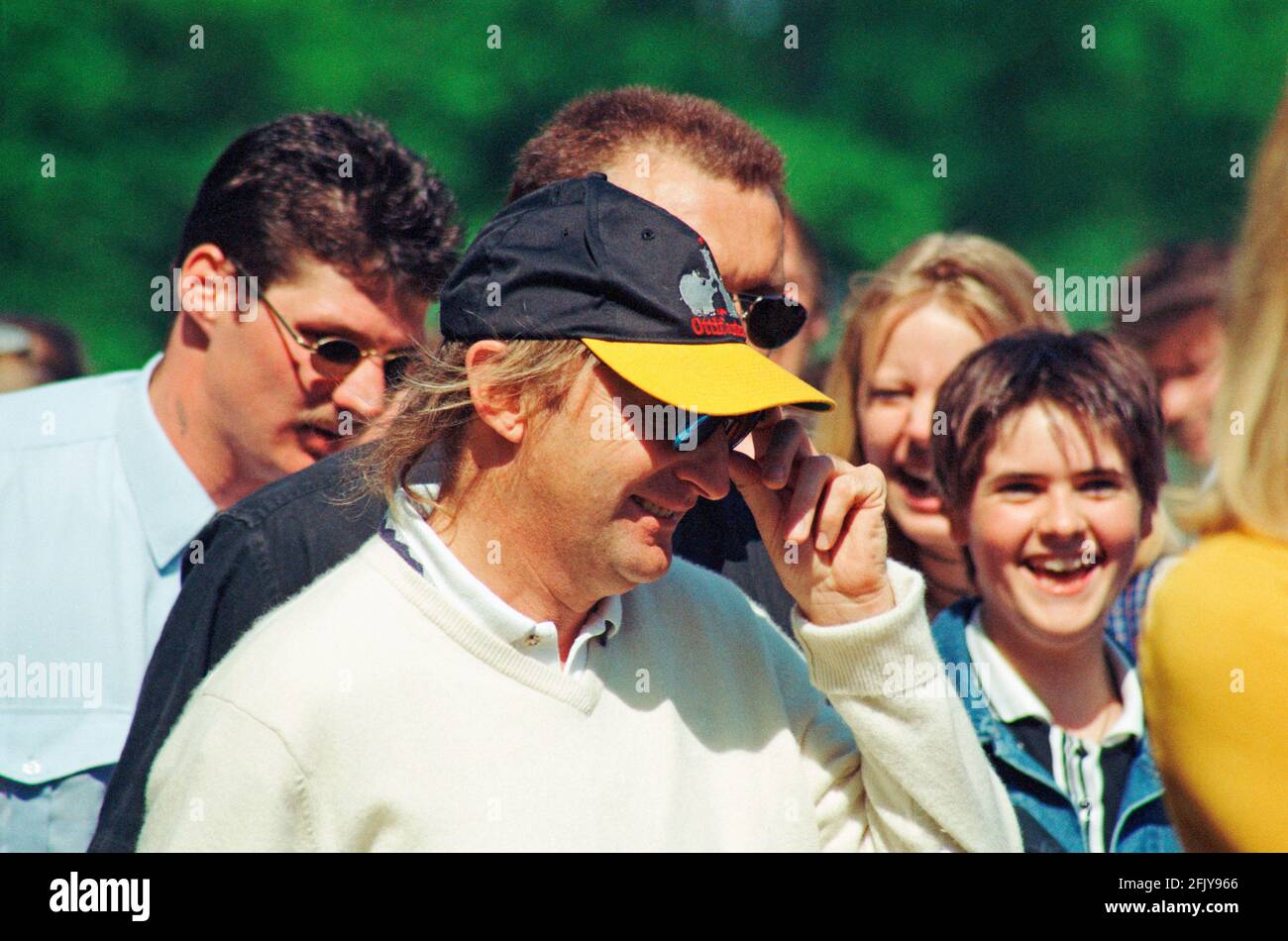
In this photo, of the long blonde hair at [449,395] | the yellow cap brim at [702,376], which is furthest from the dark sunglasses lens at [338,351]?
the yellow cap brim at [702,376]

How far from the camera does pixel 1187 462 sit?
5168 mm

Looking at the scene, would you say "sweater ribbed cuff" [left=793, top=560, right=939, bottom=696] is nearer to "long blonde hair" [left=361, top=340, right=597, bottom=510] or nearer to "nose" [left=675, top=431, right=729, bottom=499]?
"nose" [left=675, top=431, right=729, bottom=499]

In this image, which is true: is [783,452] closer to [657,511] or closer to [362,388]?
[657,511]

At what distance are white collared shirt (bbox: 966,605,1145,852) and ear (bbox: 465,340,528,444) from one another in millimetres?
1289

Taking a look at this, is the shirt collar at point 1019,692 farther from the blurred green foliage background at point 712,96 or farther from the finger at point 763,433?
the blurred green foliage background at point 712,96

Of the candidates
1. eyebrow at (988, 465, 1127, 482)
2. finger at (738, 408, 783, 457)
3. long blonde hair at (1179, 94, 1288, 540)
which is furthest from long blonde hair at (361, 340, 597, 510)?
eyebrow at (988, 465, 1127, 482)

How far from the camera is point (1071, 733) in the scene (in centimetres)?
288

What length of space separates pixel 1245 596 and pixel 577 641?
2.75 feet

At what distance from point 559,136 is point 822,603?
1063 millimetres

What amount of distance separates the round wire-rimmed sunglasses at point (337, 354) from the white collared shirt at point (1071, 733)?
125 centimetres

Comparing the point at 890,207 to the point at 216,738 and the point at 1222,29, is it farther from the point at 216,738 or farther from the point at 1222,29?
the point at 216,738

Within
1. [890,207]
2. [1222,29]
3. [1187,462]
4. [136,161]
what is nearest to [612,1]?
[890,207]

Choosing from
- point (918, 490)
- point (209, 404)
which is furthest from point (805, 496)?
point (209, 404)

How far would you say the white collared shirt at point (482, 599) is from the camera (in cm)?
194
